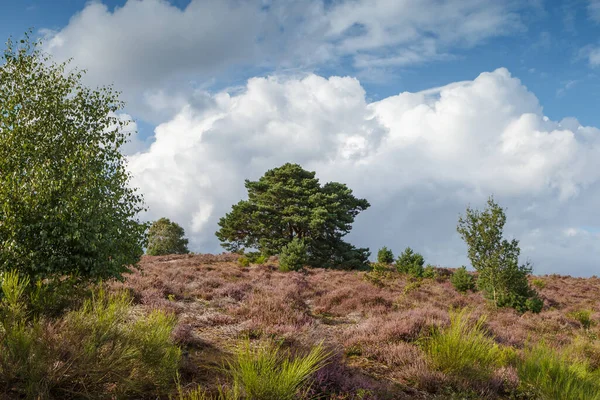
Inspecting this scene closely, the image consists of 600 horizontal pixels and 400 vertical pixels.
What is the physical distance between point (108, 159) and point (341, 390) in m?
8.24

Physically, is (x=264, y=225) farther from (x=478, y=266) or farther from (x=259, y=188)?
(x=478, y=266)

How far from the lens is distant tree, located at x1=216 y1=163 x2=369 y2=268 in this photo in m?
34.0

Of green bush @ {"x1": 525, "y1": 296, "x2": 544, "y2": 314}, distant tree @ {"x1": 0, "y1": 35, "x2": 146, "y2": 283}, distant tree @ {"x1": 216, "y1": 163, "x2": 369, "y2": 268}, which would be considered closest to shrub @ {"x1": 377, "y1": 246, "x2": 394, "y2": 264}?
distant tree @ {"x1": 216, "y1": 163, "x2": 369, "y2": 268}

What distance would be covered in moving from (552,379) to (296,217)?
2722cm

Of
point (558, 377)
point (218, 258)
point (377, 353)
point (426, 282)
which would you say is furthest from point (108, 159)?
point (218, 258)

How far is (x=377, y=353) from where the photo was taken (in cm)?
769

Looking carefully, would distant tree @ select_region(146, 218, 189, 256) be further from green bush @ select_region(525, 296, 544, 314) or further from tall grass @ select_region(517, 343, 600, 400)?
tall grass @ select_region(517, 343, 600, 400)

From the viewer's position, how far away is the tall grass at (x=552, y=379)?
6109 millimetres

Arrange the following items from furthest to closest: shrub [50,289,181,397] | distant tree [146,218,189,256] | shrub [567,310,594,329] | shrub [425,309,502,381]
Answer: distant tree [146,218,189,256] → shrub [567,310,594,329] → shrub [425,309,502,381] → shrub [50,289,181,397]

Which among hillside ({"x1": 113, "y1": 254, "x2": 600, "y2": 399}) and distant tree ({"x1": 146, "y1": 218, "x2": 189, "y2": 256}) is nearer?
hillside ({"x1": 113, "y1": 254, "x2": 600, "y2": 399})

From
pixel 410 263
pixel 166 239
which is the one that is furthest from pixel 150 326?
pixel 166 239

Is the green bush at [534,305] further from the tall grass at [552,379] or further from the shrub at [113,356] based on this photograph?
the shrub at [113,356]

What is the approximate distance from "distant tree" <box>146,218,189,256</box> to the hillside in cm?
2893

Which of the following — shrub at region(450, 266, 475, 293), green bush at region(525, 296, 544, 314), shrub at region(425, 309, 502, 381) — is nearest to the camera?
shrub at region(425, 309, 502, 381)
